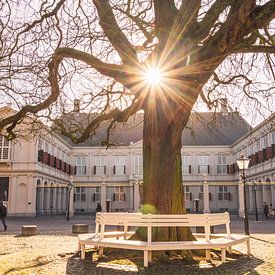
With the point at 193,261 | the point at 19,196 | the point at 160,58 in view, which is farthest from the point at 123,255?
the point at 19,196

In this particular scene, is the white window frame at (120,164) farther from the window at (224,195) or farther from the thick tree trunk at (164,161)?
the thick tree trunk at (164,161)

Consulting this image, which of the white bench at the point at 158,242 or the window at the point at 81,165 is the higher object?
the window at the point at 81,165

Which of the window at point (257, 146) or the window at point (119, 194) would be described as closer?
the window at point (257, 146)

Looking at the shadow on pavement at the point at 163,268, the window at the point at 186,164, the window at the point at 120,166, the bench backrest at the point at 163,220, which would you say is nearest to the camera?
the shadow on pavement at the point at 163,268

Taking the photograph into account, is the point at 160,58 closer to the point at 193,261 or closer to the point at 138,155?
the point at 193,261

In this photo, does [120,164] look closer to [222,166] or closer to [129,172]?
[129,172]

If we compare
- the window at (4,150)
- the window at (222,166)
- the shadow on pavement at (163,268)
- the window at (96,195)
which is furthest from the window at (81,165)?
the shadow on pavement at (163,268)

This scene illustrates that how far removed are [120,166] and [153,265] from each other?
4482 centimetres

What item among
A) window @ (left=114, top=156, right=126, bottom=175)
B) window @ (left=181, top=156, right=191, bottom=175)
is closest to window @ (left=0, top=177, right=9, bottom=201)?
window @ (left=114, top=156, right=126, bottom=175)

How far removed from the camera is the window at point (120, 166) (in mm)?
51625

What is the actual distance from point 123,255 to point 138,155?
43.5 m

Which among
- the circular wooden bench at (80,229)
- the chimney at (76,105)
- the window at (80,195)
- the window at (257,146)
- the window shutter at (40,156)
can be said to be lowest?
the circular wooden bench at (80,229)

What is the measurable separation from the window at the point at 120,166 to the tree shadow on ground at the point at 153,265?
43.3 metres

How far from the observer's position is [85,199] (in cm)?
5075
